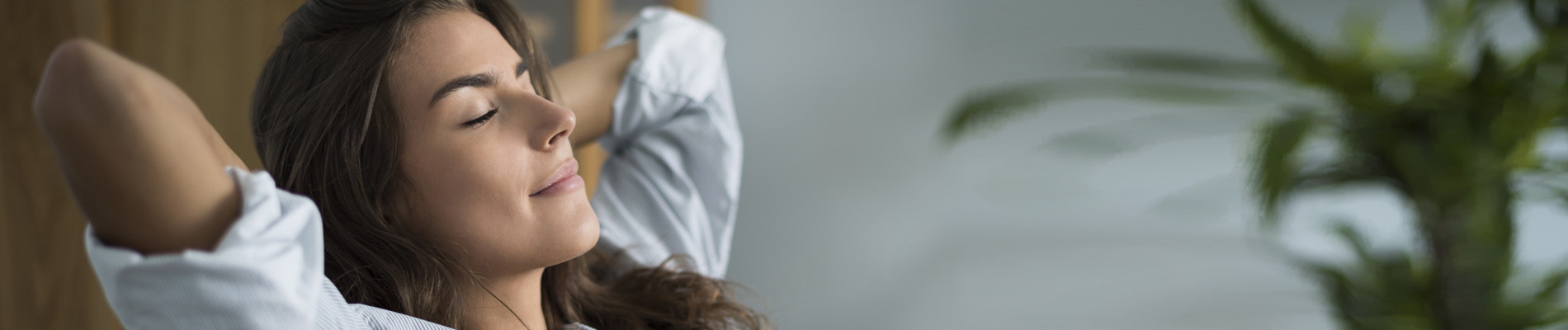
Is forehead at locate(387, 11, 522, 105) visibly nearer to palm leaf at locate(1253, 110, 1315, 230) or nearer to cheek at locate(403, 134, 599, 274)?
cheek at locate(403, 134, 599, 274)

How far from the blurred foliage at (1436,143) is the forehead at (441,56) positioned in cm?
85

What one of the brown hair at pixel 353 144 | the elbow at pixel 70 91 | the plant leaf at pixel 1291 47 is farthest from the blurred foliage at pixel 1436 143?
the elbow at pixel 70 91

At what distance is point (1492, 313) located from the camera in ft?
3.06

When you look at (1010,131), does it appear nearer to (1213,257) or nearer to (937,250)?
(937,250)

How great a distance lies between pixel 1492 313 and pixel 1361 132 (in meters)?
0.27

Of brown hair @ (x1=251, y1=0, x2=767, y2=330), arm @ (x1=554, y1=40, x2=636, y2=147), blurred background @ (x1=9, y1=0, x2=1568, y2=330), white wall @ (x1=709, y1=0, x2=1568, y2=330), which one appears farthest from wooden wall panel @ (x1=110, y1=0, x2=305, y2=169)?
white wall @ (x1=709, y1=0, x2=1568, y2=330)

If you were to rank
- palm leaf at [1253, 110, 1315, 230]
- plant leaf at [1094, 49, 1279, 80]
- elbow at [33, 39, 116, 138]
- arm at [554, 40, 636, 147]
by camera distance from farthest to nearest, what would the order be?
plant leaf at [1094, 49, 1279, 80]
palm leaf at [1253, 110, 1315, 230]
arm at [554, 40, 636, 147]
elbow at [33, 39, 116, 138]

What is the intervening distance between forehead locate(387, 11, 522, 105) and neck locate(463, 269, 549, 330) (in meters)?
0.14

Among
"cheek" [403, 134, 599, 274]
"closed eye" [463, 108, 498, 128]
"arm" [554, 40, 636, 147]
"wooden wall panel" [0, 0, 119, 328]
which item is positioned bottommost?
"wooden wall panel" [0, 0, 119, 328]

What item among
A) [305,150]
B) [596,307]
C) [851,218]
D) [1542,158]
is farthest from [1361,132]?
[305,150]

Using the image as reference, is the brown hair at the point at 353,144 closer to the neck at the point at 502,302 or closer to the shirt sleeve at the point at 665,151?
the neck at the point at 502,302

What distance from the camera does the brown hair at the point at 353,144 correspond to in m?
0.46

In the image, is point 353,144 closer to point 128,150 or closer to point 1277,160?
point 128,150

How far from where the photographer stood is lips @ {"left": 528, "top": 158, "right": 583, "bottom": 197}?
502 millimetres
